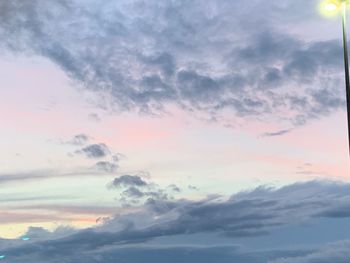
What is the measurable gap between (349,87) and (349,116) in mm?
1107

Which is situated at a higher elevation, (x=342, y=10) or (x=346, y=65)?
(x=342, y=10)

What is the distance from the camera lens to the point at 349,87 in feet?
65.9

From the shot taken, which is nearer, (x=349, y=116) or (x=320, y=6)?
(x=349, y=116)

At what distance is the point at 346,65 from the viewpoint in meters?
20.5

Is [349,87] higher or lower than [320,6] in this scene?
lower

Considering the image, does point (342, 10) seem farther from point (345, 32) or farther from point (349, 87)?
point (349, 87)

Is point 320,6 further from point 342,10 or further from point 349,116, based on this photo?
point 349,116

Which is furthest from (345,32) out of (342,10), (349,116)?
(349,116)

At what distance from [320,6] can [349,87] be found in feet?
10.8

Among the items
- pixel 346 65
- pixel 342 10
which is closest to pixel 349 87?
pixel 346 65

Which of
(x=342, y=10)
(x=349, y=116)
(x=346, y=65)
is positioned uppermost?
(x=342, y=10)

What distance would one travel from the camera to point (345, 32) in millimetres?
20500

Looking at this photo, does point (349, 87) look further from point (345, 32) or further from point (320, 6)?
point (320, 6)

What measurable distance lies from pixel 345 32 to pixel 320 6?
1.46 m
